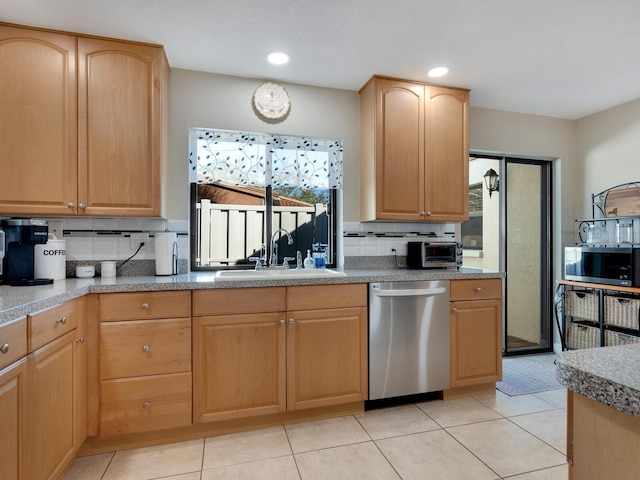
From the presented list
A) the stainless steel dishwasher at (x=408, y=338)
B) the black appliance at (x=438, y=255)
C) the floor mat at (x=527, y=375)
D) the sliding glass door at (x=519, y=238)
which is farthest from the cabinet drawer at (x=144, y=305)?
the sliding glass door at (x=519, y=238)

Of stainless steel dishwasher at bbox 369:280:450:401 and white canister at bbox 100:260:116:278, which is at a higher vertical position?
white canister at bbox 100:260:116:278

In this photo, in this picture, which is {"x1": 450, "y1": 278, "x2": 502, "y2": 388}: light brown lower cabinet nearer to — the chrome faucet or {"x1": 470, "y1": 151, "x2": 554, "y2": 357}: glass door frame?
{"x1": 470, "y1": 151, "x2": 554, "y2": 357}: glass door frame

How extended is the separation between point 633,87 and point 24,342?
173 inches

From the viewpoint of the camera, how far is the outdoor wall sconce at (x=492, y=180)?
3652 mm

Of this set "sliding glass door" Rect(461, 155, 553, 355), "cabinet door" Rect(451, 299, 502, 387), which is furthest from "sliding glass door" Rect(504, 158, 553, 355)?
"cabinet door" Rect(451, 299, 502, 387)

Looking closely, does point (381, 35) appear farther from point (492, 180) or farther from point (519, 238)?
point (519, 238)

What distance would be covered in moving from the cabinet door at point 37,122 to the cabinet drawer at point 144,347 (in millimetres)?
829

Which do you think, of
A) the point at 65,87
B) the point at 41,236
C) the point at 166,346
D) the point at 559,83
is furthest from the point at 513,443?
the point at 65,87

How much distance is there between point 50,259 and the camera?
7.05 feet

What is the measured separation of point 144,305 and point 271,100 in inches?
70.4

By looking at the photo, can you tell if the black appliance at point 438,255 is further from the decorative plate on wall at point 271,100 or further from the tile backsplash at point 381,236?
the decorative plate on wall at point 271,100

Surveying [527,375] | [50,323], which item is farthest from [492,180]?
[50,323]

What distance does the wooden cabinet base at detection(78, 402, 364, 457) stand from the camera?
2.00m

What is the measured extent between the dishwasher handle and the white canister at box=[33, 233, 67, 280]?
2.00 m
